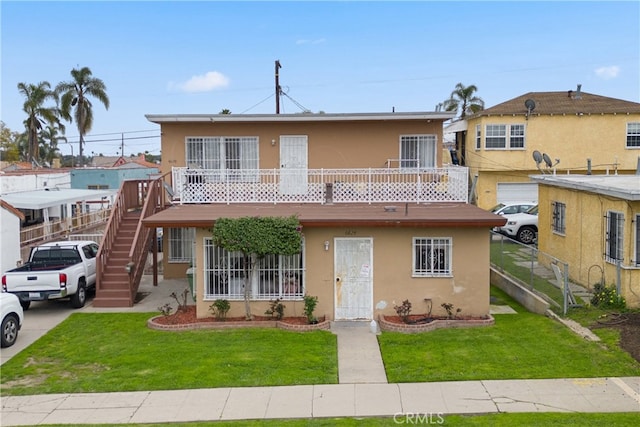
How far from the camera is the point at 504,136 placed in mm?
29766

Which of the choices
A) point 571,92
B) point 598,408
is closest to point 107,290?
point 598,408

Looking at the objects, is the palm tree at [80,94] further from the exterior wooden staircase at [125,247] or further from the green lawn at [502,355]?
the green lawn at [502,355]

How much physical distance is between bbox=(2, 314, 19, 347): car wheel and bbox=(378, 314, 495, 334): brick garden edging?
330 inches

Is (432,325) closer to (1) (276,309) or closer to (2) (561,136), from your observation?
(1) (276,309)

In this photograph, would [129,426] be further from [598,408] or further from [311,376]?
[598,408]

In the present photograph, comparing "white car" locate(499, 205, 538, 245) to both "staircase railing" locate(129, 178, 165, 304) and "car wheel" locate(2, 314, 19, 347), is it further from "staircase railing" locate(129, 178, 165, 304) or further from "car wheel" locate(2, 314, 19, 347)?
"car wheel" locate(2, 314, 19, 347)

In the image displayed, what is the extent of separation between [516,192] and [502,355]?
20536 millimetres

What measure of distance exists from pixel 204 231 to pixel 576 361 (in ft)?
28.8

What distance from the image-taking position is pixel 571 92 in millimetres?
31234

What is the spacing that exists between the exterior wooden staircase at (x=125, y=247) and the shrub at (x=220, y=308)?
10.1ft

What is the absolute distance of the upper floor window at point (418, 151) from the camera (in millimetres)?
18781

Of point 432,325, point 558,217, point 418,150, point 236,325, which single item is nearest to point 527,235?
point 558,217

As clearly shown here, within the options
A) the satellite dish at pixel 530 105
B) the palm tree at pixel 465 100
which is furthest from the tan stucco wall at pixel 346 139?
the palm tree at pixel 465 100

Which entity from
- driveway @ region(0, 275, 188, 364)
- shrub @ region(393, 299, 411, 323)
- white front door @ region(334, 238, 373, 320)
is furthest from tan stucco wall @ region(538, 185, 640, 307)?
driveway @ region(0, 275, 188, 364)
